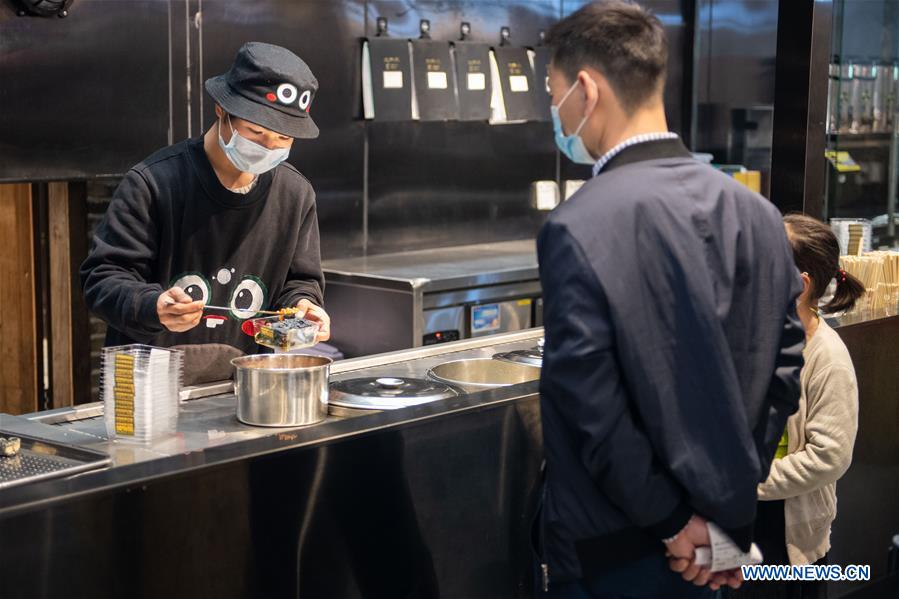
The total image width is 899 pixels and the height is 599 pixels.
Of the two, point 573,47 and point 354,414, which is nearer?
point 573,47

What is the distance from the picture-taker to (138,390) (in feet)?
6.82

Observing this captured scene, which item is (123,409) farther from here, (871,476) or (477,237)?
(477,237)

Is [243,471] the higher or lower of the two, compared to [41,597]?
higher

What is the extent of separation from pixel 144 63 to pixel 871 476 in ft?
9.36

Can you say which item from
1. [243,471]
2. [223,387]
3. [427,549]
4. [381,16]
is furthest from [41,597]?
[381,16]

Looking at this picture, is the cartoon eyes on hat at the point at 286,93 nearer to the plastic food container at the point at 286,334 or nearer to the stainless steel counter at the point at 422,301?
the plastic food container at the point at 286,334

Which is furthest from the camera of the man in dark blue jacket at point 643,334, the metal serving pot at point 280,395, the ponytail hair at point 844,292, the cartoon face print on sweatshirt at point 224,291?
the ponytail hair at point 844,292

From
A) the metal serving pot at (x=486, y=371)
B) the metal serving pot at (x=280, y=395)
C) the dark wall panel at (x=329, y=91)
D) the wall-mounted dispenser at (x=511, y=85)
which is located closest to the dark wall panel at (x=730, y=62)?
the wall-mounted dispenser at (x=511, y=85)

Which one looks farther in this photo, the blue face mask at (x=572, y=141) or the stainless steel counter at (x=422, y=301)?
the stainless steel counter at (x=422, y=301)

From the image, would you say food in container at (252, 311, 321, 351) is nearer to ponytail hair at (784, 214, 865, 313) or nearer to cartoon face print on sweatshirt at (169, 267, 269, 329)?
cartoon face print on sweatshirt at (169, 267, 269, 329)

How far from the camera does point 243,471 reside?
6.33ft

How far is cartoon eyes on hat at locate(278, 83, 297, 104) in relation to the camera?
261 centimetres

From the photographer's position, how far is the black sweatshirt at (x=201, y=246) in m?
2.70

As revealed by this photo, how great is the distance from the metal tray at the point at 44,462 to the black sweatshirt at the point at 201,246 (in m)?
0.56
